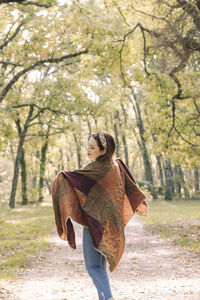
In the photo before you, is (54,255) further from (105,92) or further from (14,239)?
(105,92)

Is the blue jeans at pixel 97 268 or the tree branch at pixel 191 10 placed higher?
the tree branch at pixel 191 10

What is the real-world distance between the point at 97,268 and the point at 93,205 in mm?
674

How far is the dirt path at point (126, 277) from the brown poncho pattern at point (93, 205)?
6.17ft

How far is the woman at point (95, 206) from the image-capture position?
3.73m

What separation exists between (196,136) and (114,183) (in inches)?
365

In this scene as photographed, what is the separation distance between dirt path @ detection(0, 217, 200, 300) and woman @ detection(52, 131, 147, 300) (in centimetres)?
185

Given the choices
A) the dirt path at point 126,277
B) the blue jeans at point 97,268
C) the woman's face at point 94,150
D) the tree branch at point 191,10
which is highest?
the tree branch at point 191,10

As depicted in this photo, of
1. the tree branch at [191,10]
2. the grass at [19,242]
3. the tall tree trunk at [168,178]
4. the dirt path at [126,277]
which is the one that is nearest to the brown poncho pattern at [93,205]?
the dirt path at [126,277]

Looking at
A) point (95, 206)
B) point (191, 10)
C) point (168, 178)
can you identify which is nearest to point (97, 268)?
point (95, 206)

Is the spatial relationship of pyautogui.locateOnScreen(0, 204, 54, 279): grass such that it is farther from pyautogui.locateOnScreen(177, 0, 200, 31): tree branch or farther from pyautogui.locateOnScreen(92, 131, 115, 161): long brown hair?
pyautogui.locateOnScreen(177, 0, 200, 31): tree branch

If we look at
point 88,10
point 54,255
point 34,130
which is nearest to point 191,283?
point 54,255

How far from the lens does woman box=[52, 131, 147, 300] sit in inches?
147

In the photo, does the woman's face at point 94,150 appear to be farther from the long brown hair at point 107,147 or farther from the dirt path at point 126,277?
the dirt path at point 126,277

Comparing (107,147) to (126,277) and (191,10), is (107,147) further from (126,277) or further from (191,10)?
(191,10)
